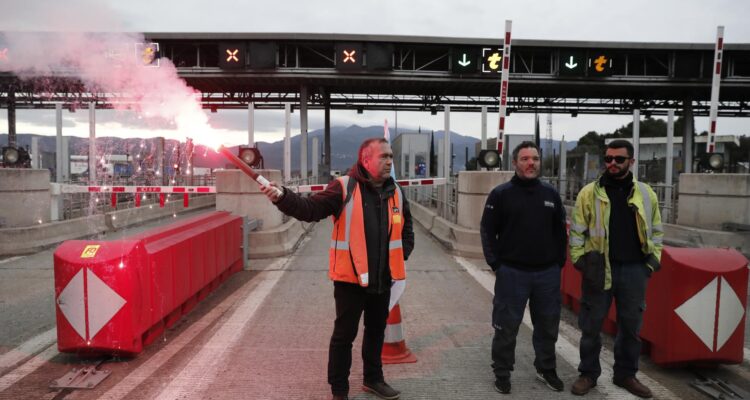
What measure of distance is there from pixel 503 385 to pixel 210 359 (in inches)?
103

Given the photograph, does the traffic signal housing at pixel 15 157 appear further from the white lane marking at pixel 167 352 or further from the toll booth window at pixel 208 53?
the toll booth window at pixel 208 53

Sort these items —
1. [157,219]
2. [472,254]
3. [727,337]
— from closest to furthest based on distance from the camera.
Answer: [727,337] → [472,254] → [157,219]

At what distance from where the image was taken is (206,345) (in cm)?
504

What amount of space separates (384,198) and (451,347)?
6.85ft

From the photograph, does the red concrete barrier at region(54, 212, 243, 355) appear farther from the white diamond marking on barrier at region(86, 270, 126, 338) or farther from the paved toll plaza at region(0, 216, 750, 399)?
the paved toll plaza at region(0, 216, 750, 399)

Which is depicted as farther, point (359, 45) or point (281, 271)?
point (359, 45)

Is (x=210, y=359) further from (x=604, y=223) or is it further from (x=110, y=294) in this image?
(x=604, y=223)

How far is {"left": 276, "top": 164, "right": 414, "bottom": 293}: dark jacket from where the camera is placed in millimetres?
3602

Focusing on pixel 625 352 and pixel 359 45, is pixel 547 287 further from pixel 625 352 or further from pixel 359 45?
pixel 359 45

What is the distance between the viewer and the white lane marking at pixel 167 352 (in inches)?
157

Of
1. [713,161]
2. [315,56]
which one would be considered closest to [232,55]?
[315,56]

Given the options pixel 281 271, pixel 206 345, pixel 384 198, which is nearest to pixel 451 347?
pixel 384 198

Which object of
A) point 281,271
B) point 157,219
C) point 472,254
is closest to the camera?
point 281,271

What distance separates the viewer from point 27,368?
445cm
